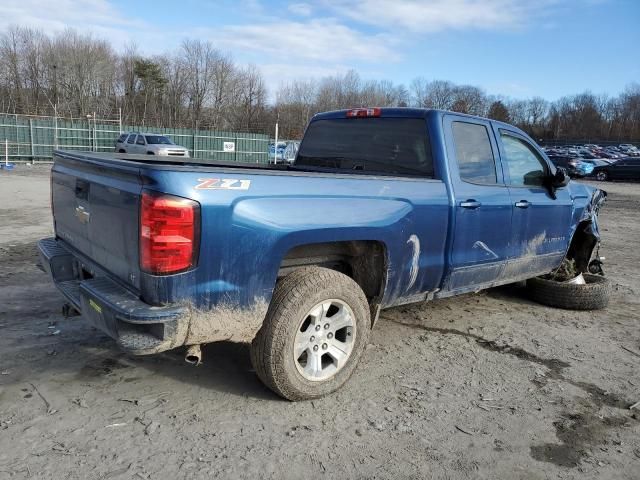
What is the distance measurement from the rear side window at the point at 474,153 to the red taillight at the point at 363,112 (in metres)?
0.72

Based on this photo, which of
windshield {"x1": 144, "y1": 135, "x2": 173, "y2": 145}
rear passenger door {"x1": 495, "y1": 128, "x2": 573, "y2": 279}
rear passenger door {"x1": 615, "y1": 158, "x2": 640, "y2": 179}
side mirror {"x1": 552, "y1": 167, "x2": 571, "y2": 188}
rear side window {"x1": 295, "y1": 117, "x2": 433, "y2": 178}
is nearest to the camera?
rear side window {"x1": 295, "y1": 117, "x2": 433, "y2": 178}

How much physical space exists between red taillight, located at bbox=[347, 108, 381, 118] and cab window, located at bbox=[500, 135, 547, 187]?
1221mm

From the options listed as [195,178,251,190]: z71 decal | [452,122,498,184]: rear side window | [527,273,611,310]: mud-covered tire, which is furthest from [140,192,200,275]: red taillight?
[527,273,611,310]: mud-covered tire

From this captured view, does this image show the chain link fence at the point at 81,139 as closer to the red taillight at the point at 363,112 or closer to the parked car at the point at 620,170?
the red taillight at the point at 363,112

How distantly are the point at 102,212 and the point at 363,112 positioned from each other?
2563 millimetres

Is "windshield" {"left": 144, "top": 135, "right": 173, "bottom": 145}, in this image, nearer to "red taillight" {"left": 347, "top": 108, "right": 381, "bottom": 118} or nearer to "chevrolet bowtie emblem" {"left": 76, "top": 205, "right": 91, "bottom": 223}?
"red taillight" {"left": 347, "top": 108, "right": 381, "bottom": 118}

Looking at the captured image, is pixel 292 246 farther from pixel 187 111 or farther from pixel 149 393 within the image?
pixel 187 111

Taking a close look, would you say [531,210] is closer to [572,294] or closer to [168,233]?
[572,294]

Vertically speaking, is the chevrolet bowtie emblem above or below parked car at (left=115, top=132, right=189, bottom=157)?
above

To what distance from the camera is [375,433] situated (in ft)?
10.4

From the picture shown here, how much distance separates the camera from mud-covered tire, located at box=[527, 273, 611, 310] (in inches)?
226

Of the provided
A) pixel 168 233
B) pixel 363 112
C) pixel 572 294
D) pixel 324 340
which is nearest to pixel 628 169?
pixel 572 294

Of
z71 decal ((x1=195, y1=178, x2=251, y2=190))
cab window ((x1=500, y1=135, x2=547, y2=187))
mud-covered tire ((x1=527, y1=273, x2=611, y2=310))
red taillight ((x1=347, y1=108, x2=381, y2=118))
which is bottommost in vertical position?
mud-covered tire ((x1=527, y1=273, x2=611, y2=310))

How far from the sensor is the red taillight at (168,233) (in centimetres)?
277
